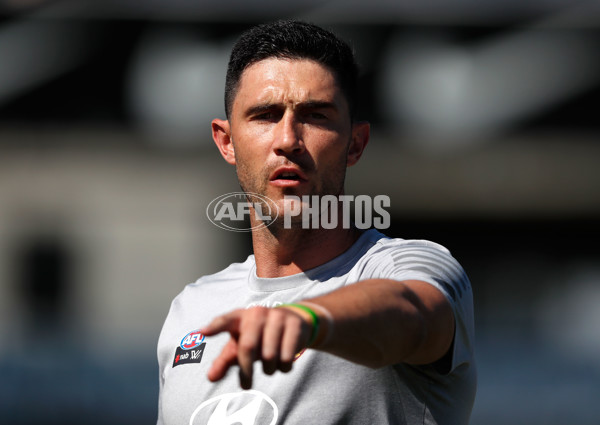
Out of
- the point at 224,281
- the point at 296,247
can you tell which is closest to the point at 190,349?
the point at 224,281

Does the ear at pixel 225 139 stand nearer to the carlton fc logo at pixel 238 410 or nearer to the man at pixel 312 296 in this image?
the man at pixel 312 296

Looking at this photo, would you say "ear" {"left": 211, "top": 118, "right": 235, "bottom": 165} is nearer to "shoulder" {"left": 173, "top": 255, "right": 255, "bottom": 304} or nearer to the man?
the man

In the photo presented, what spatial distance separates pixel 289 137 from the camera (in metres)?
2.55

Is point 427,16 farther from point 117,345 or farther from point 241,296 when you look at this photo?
point 241,296

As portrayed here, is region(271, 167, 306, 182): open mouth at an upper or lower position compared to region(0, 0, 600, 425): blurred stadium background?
lower

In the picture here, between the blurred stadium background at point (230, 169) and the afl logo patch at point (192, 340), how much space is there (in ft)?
24.0

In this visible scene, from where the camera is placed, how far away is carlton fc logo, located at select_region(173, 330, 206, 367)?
8.75 feet

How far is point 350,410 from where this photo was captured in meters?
2.13

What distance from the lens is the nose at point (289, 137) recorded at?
2539 millimetres

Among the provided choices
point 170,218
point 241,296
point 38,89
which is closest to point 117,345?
point 170,218

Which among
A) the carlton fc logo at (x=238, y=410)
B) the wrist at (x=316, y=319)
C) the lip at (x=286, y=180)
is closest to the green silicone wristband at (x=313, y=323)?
the wrist at (x=316, y=319)

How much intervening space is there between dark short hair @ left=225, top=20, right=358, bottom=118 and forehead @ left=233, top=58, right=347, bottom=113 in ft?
0.11

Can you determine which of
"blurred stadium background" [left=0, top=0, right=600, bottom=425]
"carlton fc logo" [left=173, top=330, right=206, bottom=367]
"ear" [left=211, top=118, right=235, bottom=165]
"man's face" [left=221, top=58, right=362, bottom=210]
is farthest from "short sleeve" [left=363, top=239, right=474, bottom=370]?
"blurred stadium background" [left=0, top=0, right=600, bottom=425]

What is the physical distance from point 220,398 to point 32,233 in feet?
28.5
